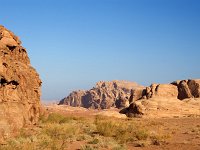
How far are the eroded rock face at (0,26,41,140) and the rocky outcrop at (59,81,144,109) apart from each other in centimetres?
6164

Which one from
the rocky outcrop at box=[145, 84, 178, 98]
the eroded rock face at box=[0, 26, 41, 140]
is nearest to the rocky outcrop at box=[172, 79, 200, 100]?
the rocky outcrop at box=[145, 84, 178, 98]

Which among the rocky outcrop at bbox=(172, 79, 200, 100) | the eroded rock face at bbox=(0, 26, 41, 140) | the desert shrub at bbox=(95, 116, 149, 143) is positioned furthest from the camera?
the rocky outcrop at bbox=(172, 79, 200, 100)

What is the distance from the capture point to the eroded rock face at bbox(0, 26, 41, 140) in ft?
52.9

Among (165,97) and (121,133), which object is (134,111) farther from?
(121,133)

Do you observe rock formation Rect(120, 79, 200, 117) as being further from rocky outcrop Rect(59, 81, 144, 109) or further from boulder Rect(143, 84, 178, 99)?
rocky outcrop Rect(59, 81, 144, 109)

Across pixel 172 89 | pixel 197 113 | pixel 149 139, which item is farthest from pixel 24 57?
pixel 172 89

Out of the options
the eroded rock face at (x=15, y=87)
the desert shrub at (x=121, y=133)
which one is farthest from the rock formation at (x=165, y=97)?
the desert shrub at (x=121, y=133)

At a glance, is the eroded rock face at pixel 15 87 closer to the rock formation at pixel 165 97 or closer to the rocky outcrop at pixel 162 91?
the rock formation at pixel 165 97

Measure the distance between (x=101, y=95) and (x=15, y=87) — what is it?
74163mm

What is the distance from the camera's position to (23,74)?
21.6 metres

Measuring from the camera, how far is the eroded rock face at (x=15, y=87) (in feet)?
52.9

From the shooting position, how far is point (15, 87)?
18.4m

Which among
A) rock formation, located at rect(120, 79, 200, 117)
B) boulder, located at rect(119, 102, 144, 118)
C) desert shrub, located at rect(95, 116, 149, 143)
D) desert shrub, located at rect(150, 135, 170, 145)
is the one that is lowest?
desert shrub, located at rect(150, 135, 170, 145)

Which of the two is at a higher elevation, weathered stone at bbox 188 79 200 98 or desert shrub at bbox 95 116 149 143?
A: weathered stone at bbox 188 79 200 98
